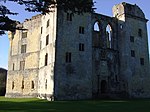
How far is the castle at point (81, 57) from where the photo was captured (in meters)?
30.9

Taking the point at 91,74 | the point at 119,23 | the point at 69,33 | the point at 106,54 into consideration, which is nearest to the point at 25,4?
the point at 69,33

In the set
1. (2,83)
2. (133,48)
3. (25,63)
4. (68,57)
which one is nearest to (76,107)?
(68,57)

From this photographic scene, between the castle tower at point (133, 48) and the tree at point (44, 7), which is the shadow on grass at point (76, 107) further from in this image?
the castle tower at point (133, 48)

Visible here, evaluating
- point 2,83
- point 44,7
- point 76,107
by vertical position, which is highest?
point 44,7

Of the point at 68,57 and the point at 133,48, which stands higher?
the point at 133,48

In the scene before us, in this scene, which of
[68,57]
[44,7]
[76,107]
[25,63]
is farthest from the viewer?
[25,63]

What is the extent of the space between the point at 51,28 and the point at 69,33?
2.90 m

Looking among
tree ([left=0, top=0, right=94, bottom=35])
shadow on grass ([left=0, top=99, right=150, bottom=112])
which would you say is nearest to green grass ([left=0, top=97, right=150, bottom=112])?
shadow on grass ([left=0, top=99, right=150, bottom=112])

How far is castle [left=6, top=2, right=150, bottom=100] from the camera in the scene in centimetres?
3094

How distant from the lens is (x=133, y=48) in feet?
127

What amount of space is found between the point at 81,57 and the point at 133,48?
36.7 feet

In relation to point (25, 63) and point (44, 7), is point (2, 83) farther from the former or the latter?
point (44, 7)

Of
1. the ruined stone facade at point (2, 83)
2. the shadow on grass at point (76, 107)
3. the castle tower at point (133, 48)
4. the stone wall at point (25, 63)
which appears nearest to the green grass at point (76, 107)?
the shadow on grass at point (76, 107)

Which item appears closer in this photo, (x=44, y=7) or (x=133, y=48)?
(x=44, y=7)
